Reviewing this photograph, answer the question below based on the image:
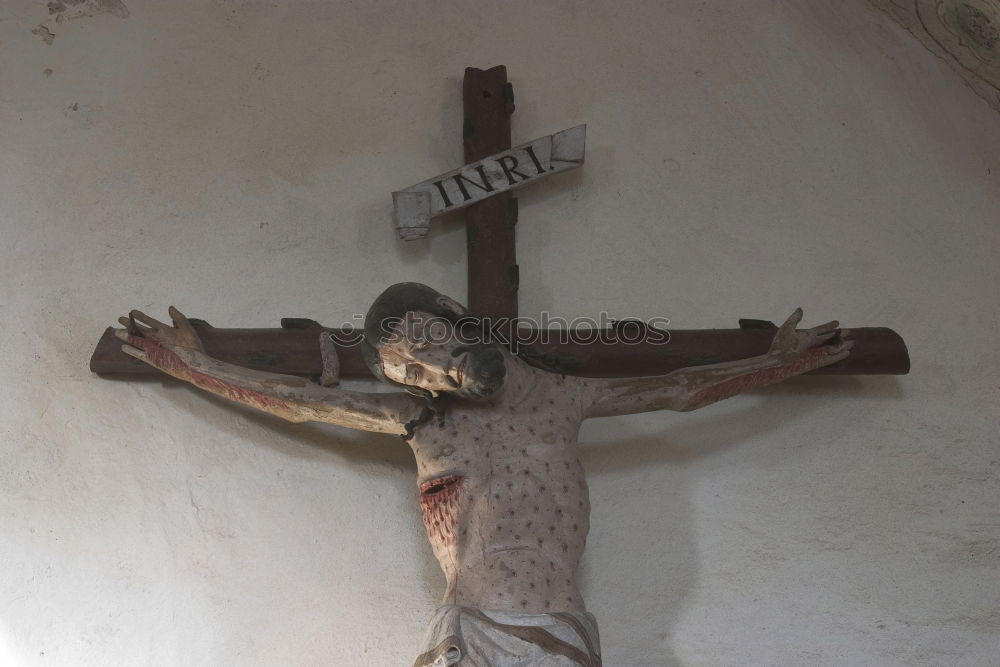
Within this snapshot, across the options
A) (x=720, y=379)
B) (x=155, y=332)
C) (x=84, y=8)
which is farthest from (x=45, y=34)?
(x=720, y=379)

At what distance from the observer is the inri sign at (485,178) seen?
2672 mm

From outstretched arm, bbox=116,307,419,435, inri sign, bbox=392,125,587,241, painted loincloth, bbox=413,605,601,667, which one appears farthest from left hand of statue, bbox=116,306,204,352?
painted loincloth, bbox=413,605,601,667

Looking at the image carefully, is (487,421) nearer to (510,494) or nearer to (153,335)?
(510,494)

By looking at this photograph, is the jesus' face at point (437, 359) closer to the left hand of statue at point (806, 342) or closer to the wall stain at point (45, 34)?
the left hand of statue at point (806, 342)

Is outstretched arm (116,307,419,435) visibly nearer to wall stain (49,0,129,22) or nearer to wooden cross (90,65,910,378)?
wooden cross (90,65,910,378)

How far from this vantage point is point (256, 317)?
2693 millimetres

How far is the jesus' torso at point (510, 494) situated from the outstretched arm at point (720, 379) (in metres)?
0.08

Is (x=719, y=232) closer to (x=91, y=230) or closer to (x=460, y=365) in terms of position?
(x=460, y=365)

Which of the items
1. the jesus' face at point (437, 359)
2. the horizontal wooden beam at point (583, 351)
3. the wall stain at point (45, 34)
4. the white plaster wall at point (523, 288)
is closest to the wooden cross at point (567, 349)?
the horizontal wooden beam at point (583, 351)

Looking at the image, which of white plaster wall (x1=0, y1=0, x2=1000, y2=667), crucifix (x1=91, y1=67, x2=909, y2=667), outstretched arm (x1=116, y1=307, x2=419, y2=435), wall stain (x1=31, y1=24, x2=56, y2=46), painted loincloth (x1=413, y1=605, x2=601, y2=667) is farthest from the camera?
wall stain (x1=31, y1=24, x2=56, y2=46)

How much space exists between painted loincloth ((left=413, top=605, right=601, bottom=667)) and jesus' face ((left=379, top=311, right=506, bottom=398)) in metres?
0.39

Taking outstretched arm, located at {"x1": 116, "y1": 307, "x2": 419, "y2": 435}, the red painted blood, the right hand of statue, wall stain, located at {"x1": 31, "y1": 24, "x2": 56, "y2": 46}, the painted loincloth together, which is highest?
wall stain, located at {"x1": 31, "y1": 24, "x2": 56, "y2": 46}

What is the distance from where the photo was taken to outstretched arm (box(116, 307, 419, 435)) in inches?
93.4

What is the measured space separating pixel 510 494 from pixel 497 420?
15 cm
